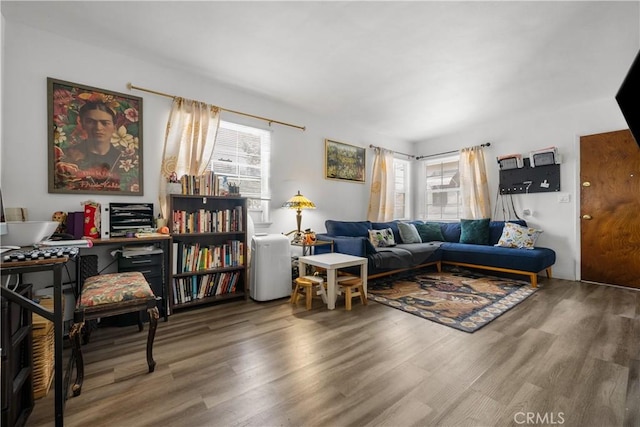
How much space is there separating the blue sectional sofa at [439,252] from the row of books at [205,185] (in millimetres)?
1518

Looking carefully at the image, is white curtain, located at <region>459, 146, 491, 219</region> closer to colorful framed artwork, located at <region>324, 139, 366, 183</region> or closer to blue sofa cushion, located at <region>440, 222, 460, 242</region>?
blue sofa cushion, located at <region>440, 222, 460, 242</region>

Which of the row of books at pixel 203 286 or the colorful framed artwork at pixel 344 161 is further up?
the colorful framed artwork at pixel 344 161

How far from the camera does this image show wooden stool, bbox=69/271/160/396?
150 cm

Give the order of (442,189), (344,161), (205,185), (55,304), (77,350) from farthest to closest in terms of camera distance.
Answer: (442,189) → (344,161) → (205,185) → (77,350) → (55,304)

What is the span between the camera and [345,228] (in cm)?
413

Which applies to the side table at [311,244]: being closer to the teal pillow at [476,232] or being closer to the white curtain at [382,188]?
the white curtain at [382,188]

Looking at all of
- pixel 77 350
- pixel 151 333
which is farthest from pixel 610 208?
pixel 77 350

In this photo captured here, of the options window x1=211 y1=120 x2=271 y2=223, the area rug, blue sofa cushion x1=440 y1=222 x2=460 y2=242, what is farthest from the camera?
blue sofa cushion x1=440 y1=222 x2=460 y2=242

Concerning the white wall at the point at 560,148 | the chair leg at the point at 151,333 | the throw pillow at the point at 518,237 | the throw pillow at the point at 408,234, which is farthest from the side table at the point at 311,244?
the white wall at the point at 560,148

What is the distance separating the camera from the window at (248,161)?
131 inches

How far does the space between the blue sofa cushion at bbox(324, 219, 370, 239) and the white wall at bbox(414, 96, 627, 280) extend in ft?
7.73

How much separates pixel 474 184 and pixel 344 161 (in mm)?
2299

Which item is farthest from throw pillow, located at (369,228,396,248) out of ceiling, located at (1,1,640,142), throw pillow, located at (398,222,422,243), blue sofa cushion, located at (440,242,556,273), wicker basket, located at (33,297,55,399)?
wicker basket, located at (33,297,55,399)

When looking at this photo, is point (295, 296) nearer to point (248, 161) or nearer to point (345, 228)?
point (345, 228)
